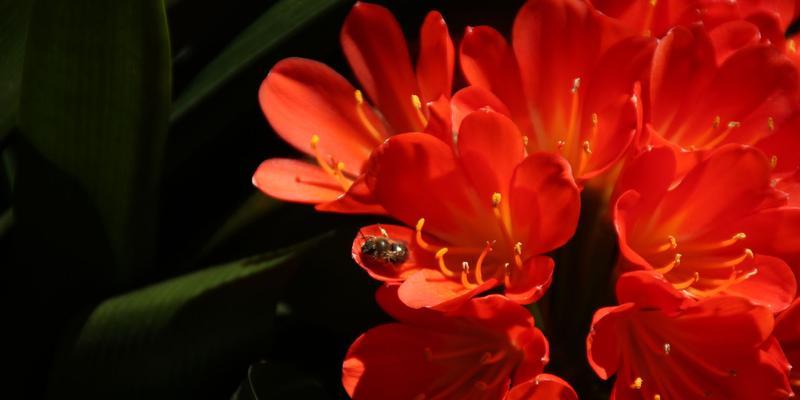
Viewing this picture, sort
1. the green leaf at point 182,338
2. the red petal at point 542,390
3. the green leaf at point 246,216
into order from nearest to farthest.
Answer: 1. the red petal at point 542,390
2. the green leaf at point 182,338
3. the green leaf at point 246,216

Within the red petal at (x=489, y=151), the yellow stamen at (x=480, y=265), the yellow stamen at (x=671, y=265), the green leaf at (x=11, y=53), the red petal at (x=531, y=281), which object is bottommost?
the yellow stamen at (x=671, y=265)

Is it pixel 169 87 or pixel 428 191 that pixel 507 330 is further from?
pixel 169 87

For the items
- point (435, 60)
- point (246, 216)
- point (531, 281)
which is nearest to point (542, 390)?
point (531, 281)

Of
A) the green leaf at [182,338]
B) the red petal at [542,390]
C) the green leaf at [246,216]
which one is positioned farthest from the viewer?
the green leaf at [246,216]

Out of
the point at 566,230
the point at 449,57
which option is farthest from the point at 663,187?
the point at 449,57

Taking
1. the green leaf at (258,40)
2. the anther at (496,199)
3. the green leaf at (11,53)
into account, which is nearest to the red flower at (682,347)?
the anther at (496,199)

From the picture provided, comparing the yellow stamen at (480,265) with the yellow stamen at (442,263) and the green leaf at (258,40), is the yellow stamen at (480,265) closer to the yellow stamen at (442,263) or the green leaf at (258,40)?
the yellow stamen at (442,263)

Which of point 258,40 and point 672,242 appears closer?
point 672,242

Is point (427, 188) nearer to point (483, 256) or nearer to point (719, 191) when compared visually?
point (483, 256)
